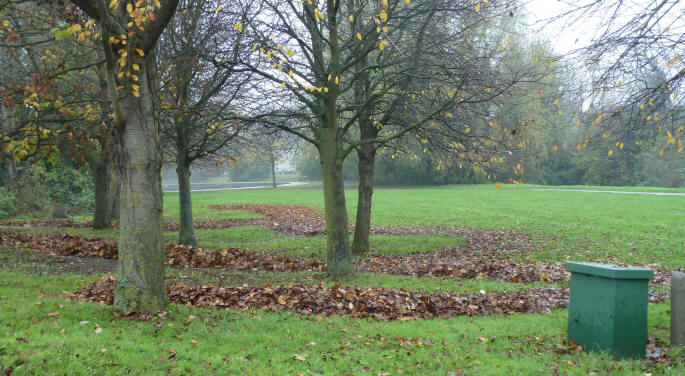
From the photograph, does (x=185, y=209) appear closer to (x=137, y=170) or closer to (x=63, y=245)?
(x=63, y=245)

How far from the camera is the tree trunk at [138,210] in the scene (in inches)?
227

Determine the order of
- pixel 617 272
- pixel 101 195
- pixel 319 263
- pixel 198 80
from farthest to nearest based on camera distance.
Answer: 1. pixel 101 195
2. pixel 198 80
3. pixel 319 263
4. pixel 617 272

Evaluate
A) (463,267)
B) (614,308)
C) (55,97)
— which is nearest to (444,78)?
(463,267)

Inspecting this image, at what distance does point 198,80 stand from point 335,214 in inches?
242

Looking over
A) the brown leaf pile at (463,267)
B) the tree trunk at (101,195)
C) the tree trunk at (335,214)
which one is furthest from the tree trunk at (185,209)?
the tree trunk at (335,214)

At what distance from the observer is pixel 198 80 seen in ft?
41.5

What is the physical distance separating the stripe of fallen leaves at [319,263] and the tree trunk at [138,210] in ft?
15.8

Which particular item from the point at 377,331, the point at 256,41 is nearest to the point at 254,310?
the point at 377,331

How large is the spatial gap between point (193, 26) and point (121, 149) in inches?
243

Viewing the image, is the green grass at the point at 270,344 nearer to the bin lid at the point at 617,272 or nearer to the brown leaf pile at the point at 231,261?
the bin lid at the point at 617,272

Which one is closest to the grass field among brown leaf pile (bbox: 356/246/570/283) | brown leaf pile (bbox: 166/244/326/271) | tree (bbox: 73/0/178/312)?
tree (bbox: 73/0/178/312)

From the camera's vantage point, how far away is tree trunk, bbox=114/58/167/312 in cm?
577

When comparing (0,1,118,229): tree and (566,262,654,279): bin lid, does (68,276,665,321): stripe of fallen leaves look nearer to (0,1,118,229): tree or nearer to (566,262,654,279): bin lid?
(566,262,654,279): bin lid

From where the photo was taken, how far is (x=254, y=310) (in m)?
6.62
